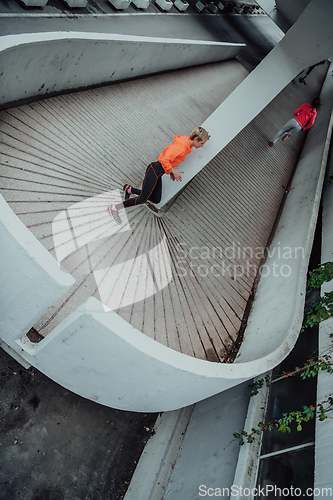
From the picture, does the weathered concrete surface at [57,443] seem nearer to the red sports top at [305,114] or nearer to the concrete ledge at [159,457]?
the concrete ledge at [159,457]

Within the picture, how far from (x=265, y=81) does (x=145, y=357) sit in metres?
5.50

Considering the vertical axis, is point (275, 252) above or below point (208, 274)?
below

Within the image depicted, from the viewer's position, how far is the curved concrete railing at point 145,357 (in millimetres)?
2824

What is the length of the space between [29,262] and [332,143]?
9247 mm

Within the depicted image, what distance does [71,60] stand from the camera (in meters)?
5.35

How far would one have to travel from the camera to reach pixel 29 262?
265 centimetres

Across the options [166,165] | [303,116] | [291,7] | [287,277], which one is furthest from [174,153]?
[291,7]

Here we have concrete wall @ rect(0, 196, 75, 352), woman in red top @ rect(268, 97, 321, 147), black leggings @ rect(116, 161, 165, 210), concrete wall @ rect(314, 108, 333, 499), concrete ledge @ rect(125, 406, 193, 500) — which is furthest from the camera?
woman in red top @ rect(268, 97, 321, 147)

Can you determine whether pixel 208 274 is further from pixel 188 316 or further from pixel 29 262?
pixel 29 262

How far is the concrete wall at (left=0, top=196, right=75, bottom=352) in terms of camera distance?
261cm

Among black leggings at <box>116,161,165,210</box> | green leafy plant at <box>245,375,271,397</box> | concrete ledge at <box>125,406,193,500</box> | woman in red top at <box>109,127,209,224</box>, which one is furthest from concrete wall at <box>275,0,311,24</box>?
concrete ledge at <box>125,406,193,500</box>

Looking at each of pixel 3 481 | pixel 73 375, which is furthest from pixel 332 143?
pixel 3 481

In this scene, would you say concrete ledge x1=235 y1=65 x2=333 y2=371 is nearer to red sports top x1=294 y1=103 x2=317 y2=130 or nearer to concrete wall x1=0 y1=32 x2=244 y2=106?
red sports top x1=294 y1=103 x2=317 y2=130

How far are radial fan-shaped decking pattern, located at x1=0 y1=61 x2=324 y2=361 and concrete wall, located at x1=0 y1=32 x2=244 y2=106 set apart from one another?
259 mm
